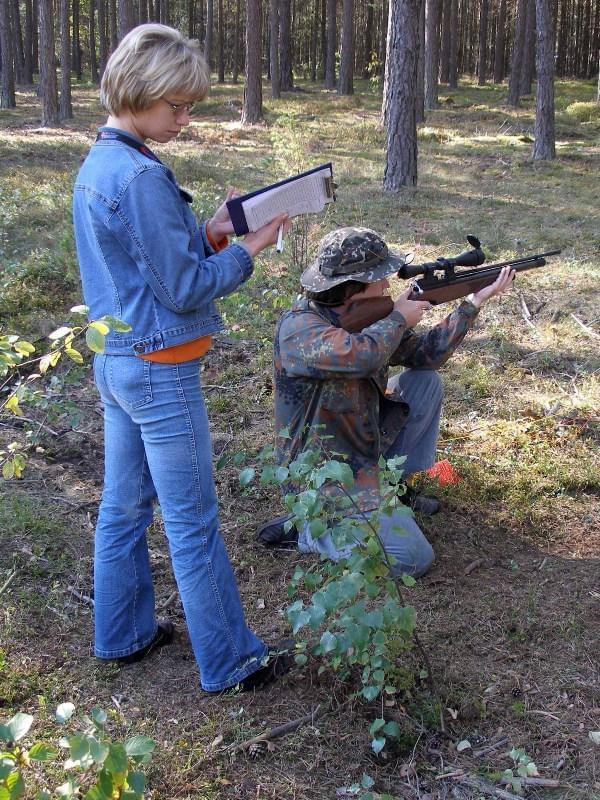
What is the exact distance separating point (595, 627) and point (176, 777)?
1.80 meters

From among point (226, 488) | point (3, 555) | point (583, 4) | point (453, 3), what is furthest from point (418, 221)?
Answer: point (583, 4)

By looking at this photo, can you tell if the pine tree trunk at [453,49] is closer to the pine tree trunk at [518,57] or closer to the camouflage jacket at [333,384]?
the pine tree trunk at [518,57]

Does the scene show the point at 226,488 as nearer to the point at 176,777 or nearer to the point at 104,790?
the point at 176,777

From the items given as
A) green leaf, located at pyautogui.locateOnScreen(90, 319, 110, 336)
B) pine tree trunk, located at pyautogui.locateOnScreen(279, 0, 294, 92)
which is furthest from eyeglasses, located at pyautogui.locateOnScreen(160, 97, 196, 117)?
pine tree trunk, located at pyautogui.locateOnScreen(279, 0, 294, 92)

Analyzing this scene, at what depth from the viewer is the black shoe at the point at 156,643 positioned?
316 centimetres

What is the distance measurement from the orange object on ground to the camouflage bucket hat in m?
1.37

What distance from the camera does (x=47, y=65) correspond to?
20344mm

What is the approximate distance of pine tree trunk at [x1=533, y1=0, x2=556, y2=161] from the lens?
47.2ft

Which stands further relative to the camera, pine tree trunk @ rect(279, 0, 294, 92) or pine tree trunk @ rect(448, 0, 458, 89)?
pine tree trunk @ rect(448, 0, 458, 89)

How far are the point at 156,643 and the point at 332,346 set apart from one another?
1413 mm

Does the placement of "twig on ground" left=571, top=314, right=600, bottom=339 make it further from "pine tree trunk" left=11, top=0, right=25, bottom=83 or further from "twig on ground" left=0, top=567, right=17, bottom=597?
"pine tree trunk" left=11, top=0, right=25, bottom=83

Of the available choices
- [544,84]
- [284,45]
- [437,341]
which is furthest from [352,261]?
[284,45]

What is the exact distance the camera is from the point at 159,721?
285 cm

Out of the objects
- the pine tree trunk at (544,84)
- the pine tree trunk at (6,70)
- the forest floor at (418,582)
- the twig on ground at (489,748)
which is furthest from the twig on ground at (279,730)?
the pine tree trunk at (6,70)
